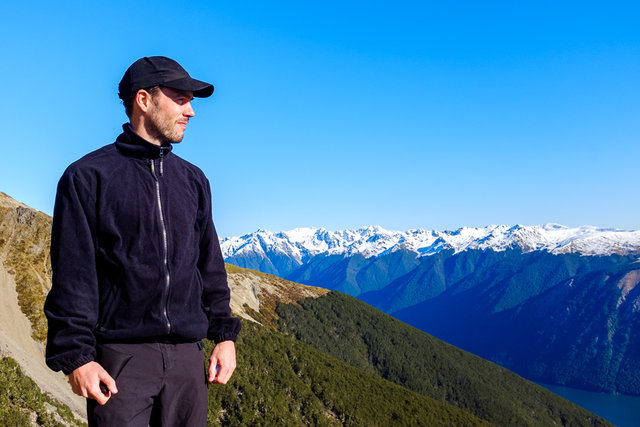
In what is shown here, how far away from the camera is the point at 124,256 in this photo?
167 inches

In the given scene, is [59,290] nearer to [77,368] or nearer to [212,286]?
[77,368]

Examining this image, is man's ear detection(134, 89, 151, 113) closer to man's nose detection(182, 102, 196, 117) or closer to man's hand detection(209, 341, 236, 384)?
man's nose detection(182, 102, 196, 117)

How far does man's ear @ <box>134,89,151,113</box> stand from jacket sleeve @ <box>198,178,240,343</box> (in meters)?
1.10

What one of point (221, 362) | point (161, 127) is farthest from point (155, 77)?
point (221, 362)

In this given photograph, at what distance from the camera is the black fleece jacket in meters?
4.00

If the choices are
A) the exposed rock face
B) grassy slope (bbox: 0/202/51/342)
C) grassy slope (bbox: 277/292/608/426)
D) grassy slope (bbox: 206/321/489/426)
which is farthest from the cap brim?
grassy slope (bbox: 277/292/608/426)

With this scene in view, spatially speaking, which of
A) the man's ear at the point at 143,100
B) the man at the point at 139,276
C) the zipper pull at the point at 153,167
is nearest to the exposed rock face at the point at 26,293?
the man at the point at 139,276

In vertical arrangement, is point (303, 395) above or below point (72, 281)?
below

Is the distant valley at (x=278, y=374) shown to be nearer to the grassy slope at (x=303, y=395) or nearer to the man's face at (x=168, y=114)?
the grassy slope at (x=303, y=395)

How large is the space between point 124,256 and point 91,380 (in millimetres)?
1111

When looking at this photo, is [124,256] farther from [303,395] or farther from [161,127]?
[303,395]

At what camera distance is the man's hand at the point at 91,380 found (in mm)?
3941

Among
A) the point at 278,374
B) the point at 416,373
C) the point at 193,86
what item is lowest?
the point at 416,373

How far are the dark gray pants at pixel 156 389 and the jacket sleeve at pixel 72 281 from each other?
0.33m
